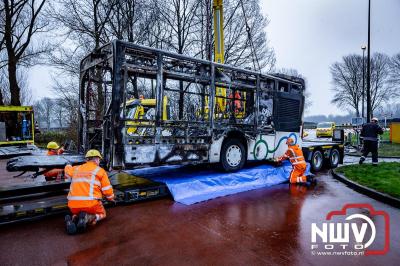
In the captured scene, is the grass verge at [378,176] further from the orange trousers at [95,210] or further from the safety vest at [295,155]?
the orange trousers at [95,210]

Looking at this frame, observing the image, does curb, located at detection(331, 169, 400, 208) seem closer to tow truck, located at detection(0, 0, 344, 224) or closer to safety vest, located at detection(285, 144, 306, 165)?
safety vest, located at detection(285, 144, 306, 165)

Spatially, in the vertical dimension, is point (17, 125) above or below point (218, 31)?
below

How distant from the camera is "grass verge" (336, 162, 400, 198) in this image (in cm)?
671

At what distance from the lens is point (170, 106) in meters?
7.19

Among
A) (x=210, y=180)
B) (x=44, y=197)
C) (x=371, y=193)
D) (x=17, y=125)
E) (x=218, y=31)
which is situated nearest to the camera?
(x=44, y=197)

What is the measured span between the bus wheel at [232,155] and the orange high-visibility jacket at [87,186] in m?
3.34

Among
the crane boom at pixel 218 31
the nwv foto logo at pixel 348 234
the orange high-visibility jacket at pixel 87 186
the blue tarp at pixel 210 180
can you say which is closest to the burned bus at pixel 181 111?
the blue tarp at pixel 210 180

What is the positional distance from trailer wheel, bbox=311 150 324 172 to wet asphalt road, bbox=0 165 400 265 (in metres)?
4.06

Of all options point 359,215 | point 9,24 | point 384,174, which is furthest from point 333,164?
point 9,24

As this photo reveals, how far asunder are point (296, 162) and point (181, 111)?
3.46 meters

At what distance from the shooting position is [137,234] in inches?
170

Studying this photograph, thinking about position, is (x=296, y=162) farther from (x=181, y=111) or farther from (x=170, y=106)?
(x=170, y=106)

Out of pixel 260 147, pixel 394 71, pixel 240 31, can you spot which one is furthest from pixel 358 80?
pixel 260 147

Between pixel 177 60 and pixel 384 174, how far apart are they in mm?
6940
